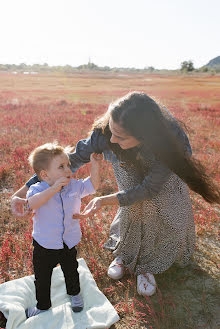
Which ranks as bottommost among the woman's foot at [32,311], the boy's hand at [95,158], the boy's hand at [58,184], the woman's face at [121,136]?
the woman's foot at [32,311]

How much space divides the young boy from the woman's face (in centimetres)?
31

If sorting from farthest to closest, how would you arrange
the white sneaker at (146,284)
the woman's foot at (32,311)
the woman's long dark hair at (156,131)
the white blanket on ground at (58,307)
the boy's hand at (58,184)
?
the white sneaker at (146,284), the woman's foot at (32,311), the white blanket on ground at (58,307), the woman's long dark hair at (156,131), the boy's hand at (58,184)

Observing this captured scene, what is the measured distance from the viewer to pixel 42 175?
2.19 metres

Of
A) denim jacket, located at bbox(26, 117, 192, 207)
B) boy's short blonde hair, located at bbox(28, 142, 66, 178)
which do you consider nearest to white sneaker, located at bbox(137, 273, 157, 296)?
denim jacket, located at bbox(26, 117, 192, 207)

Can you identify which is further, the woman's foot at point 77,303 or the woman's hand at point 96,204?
the woman's foot at point 77,303

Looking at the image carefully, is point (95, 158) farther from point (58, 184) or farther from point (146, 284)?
point (146, 284)

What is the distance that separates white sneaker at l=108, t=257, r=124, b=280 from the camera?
2.94 m

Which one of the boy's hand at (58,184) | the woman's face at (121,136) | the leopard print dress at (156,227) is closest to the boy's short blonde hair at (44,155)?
the boy's hand at (58,184)

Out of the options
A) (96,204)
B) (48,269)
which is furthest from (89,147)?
(48,269)

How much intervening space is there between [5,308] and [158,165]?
1732 mm

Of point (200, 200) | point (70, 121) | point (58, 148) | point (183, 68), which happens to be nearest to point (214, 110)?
point (70, 121)

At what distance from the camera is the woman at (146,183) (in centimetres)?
230

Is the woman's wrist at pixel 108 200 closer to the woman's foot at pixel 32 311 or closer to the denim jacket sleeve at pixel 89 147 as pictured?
the denim jacket sleeve at pixel 89 147

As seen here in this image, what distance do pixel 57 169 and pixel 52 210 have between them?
13.4 inches
